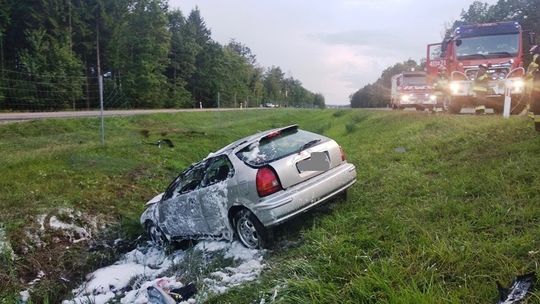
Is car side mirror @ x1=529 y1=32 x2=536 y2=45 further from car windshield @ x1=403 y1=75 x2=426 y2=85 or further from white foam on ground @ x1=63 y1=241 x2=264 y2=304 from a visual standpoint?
white foam on ground @ x1=63 y1=241 x2=264 y2=304

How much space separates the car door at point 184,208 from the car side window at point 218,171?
18cm

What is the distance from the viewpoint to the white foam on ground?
14.4ft

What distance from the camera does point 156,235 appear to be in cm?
669

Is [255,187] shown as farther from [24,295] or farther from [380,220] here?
[24,295]

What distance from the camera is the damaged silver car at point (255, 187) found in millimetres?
5008

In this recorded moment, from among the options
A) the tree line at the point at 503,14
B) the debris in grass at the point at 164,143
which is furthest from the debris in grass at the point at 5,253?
the tree line at the point at 503,14

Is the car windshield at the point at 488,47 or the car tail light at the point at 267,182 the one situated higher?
the car windshield at the point at 488,47

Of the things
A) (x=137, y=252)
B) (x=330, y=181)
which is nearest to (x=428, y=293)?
(x=330, y=181)

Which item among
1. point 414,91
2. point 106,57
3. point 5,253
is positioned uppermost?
point 106,57

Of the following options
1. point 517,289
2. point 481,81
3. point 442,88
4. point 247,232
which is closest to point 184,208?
point 247,232

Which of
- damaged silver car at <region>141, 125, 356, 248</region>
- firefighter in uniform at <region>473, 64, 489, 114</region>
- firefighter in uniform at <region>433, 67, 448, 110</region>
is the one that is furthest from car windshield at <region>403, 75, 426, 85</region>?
damaged silver car at <region>141, 125, 356, 248</region>

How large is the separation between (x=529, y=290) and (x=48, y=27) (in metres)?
44.3

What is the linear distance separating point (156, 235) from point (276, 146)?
2686 mm

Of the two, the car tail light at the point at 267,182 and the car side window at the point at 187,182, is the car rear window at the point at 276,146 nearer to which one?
the car tail light at the point at 267,182
